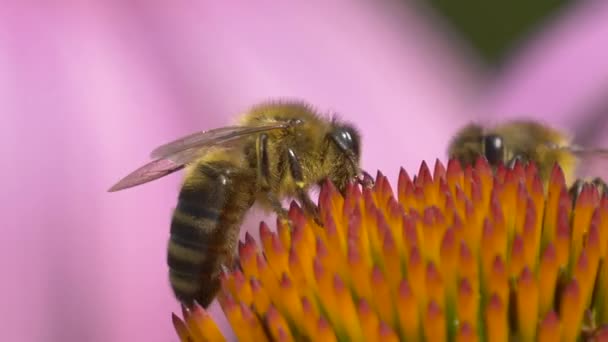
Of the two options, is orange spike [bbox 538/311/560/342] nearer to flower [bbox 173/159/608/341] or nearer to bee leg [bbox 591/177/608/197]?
flower [bbox 173/159/608/341]

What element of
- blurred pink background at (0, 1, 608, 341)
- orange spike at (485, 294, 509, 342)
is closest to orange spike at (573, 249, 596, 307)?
orange spike at (485, 294, 509, 342)

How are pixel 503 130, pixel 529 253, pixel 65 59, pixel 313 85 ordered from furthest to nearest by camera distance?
pixel 313 85 < pixel 65 59 < pixel 503 130 < pixel 529 253

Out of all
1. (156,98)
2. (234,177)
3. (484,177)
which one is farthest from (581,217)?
(156,98)

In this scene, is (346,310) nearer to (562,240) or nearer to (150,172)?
(562,240)

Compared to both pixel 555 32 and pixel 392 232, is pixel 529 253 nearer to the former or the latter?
pixel 392 232

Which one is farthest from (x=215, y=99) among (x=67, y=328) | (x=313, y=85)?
(x=67, y=328)

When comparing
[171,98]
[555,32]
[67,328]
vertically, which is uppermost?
[555,32]
